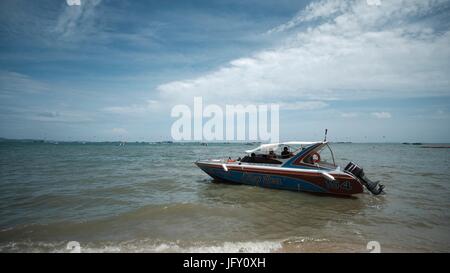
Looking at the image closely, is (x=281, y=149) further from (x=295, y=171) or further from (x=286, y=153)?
(x=295, y=171)

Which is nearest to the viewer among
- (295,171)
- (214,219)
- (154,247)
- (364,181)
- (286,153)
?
(154,247)

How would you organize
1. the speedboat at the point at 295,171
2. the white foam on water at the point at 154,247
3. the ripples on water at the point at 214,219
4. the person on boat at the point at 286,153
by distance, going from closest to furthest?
the white foam on water at the point at 154,247 < the ripples on water at the point at 214,219 < the speedboat at the point at 295,171 < the person on boat at the point at 286,153

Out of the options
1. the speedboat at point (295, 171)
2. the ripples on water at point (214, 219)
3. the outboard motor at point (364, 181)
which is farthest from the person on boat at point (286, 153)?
the outboard motor at point (364, 181)

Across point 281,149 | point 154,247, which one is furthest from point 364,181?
point 154,247

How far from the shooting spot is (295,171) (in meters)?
11.7

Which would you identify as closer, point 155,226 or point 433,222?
point 155,226

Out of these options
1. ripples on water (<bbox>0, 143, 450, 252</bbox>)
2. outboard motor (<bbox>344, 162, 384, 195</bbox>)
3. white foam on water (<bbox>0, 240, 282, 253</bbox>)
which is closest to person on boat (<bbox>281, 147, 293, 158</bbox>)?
ripples on water (<bbox>0, 143, 450, 252</bbox>)

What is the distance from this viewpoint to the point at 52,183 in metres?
14.0

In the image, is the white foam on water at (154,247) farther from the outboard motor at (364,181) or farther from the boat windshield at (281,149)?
the boat windshield at (281,149)

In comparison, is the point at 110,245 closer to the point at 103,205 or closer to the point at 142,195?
the point at 103,205

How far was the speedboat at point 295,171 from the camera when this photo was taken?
10977 mm

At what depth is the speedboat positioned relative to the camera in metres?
11.0
